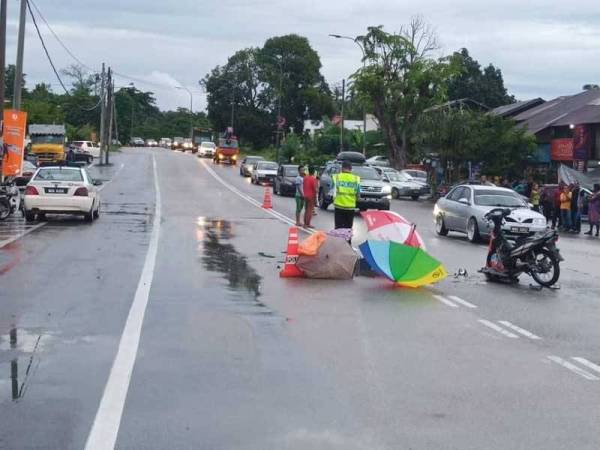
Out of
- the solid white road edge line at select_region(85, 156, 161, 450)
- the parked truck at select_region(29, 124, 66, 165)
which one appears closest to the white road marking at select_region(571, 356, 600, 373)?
the solid white road edge line at select_region(85, 156, 161, 450)

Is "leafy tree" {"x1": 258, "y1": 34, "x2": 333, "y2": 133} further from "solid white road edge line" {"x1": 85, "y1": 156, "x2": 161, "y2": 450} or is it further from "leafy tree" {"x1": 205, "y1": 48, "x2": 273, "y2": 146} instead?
"solid white road edge line" {"x1": 85, "y1": 156, "x2": 161, "y2": 450}

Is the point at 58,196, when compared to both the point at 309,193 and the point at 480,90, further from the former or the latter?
the point at 480,90

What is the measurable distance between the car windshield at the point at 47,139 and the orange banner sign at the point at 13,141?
32.1 meters

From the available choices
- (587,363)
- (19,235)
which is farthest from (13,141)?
(587,363)

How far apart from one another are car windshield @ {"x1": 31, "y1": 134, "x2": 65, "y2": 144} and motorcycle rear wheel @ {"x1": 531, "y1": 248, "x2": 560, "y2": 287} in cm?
5486

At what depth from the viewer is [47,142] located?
65.6 metres

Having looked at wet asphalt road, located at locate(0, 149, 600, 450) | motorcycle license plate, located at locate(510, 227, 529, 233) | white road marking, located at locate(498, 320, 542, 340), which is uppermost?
motorcycle license plate, located at locate(510, 227, 529, 233)

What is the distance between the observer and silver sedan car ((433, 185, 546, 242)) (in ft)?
71.9

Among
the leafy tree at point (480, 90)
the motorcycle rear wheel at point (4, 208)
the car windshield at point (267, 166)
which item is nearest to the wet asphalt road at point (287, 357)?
the motorcycle rear wheel at point (4, 208)

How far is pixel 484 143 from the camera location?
48.8 meters

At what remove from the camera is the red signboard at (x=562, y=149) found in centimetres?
4969

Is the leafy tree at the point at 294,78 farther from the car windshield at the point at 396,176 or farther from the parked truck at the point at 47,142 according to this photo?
the car windshield at the point at 396,176

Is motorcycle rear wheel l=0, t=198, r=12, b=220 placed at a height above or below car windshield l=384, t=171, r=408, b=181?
below

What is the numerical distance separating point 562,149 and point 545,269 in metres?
37.4
